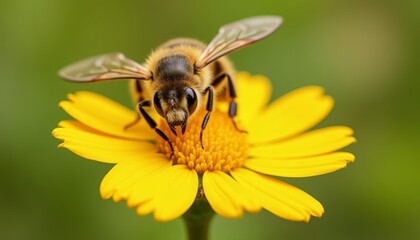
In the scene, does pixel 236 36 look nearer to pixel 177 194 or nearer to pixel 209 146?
pixel 209 146

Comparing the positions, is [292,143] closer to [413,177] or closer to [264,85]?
[264,85]

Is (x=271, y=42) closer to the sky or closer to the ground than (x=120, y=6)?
closer to the ground

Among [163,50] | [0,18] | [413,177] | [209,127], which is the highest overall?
[0,18]

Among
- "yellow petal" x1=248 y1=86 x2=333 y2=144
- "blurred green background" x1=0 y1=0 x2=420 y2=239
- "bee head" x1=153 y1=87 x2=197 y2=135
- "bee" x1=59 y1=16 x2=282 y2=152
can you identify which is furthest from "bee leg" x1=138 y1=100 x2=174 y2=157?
"blurred green background" x1=0 y1=0 x2=420 y2=239

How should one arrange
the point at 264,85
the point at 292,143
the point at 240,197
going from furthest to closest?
the point at 264,85
the point at 292,143
the point at 240,197

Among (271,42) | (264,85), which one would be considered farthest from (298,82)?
(264,85)

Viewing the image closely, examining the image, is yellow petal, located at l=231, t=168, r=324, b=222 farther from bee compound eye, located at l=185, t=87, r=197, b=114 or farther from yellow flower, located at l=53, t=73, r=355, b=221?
bee compound eye, located at l=185, t=87, r=197, b=114
